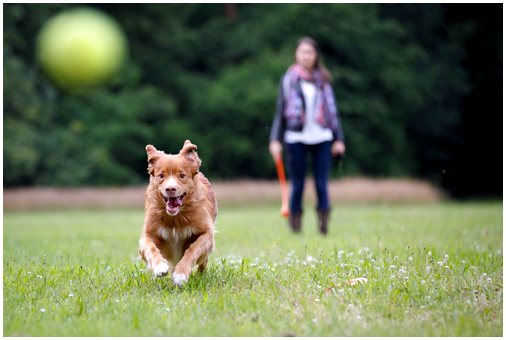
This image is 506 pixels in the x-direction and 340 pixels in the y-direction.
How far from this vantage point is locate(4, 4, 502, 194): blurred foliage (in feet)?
90.2

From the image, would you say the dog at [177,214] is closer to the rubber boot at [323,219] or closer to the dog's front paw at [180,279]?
the dog's front paw at [180,279]

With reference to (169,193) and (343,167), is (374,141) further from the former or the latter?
(169,193)

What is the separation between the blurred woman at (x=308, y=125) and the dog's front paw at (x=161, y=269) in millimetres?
4322

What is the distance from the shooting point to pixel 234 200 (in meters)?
22.2

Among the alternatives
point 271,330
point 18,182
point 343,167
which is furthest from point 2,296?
point 343,167

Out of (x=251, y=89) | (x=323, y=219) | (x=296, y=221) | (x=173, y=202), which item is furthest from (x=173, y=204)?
(x=251, y=89)

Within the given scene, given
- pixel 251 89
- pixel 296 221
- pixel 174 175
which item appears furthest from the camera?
pixel 251 89

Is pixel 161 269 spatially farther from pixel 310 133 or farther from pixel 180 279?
pixel 310 133

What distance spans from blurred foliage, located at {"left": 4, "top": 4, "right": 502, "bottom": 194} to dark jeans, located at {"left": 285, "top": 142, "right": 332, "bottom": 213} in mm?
18339

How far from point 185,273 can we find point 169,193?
0.58 meters

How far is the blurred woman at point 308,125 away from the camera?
29.1 feet

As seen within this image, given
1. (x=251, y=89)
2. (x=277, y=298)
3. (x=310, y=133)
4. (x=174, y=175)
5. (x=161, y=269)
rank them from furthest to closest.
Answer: (x=251, y=89) → (x=310, y=133) → (x=174, y=175) → (x=161, y=269) → (x=277, y=298)

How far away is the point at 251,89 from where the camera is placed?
91.3 feet

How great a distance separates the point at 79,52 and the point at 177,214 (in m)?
→ 16.4
